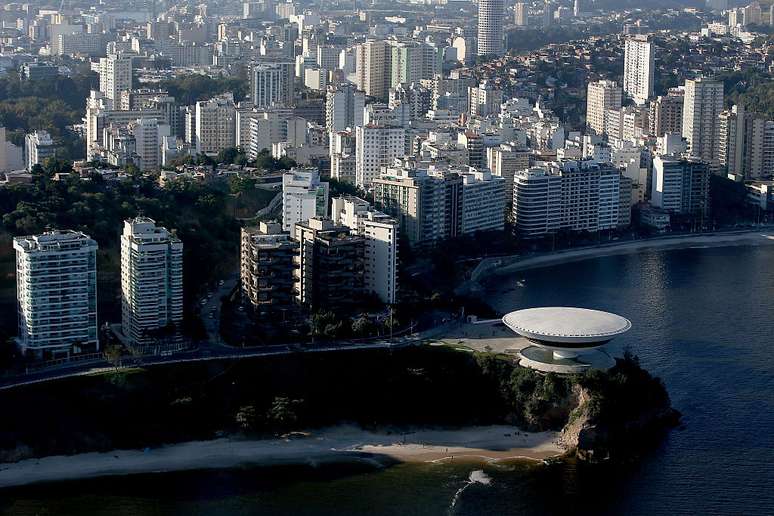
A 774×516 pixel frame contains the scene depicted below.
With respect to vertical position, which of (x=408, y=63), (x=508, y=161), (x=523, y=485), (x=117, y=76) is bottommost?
(x=523, y=485)

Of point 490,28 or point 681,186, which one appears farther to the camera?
point 490,28

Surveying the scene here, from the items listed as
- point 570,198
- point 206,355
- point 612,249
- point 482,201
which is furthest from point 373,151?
point 206,355

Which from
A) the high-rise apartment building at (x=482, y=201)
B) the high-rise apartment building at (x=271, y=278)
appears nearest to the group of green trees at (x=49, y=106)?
the high-rise apartment building at (x=482, y=201)

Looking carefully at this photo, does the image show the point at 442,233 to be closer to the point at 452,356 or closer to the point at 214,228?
the point at 214,228

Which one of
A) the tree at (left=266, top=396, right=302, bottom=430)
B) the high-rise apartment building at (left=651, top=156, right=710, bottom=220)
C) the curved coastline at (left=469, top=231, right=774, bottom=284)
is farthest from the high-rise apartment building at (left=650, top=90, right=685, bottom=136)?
the tree at (left=266, top=396, right=302, bottom=430)

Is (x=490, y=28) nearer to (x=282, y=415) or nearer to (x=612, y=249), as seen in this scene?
(x=612, y=249)

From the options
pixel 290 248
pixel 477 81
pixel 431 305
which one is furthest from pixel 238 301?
pixel 477 81
